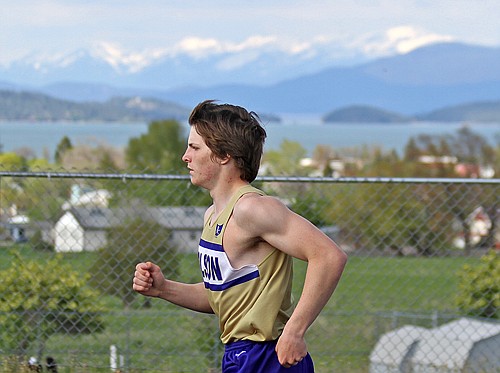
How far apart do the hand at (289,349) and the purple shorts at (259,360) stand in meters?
0.13

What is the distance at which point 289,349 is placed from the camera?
2.61 meters

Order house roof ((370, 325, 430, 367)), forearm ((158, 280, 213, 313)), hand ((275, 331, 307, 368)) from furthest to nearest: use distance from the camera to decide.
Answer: house roof ((370, 325, 430, 367)), forearm ((158, 280, 213, 313)), hand ((275, 331, 307, 368))

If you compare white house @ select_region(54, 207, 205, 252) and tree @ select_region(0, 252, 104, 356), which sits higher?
white house @ select_region(54, 207, 205, 252)

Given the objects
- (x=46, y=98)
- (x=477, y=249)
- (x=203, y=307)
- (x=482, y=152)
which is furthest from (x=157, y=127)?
(x=203, y=307)

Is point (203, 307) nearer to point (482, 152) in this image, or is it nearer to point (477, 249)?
point (477, 249)

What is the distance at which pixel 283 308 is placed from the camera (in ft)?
9.20

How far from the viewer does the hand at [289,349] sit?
261 centimetres

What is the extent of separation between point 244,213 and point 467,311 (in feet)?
21.3

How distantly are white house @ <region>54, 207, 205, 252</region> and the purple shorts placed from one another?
3853 mm

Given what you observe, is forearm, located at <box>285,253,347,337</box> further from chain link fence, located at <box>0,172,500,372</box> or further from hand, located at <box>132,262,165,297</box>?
chain link fence, located at <box>0,172,500,372</box>

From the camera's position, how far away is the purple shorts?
9.10ft

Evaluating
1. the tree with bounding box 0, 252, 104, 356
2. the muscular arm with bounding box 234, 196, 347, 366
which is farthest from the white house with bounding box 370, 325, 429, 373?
the muscular arm with bounding box 234, 196, 347, 366

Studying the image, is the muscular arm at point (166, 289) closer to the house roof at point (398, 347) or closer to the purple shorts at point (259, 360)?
the purple shorts at point (259, 360)

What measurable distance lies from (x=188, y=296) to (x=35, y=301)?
3322mm
